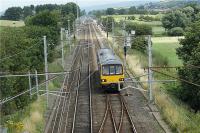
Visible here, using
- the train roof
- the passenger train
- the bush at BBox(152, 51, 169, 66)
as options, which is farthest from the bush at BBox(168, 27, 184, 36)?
the passenger train

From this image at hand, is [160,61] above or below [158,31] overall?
below

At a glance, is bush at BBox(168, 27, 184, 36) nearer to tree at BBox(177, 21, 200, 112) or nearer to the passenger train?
tree at BBox(177, 21, 200, 112)

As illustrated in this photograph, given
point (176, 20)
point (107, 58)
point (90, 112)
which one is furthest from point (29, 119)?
point (176, 20)

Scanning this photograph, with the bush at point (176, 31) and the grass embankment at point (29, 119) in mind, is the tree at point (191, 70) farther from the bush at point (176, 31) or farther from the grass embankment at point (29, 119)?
the bush at point (176, 31)

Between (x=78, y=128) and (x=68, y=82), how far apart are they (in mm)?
15786

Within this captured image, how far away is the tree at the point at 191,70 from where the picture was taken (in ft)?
99.8

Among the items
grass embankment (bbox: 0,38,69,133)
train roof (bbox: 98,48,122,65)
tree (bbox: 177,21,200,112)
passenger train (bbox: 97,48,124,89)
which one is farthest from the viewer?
train roof (bbox: 98,48,122,65)

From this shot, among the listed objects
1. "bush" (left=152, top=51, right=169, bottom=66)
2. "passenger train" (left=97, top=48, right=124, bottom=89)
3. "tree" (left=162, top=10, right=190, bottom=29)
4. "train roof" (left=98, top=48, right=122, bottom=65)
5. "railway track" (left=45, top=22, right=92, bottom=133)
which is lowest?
"railway track" (left=45, top=22, right=92, bottom=133)

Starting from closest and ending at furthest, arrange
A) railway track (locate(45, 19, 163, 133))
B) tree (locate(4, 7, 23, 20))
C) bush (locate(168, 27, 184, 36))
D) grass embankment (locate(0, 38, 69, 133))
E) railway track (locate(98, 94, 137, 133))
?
grass embankment (locate(0, 38, 69, 133)), railway track (locate(98, 94, 137, 133)), railway track (locate(45, 19, 163, 133)), bush (locate(168, 27, 184, 36)), tree (locate(4, 7, 23, 20))

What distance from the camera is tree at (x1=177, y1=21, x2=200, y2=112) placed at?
99.8ft

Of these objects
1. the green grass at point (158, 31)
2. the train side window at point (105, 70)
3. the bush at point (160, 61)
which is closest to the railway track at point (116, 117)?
the train side window at point (105, 70)

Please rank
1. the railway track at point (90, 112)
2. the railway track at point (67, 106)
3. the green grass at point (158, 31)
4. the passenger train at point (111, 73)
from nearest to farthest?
the railway track at point (90, 112) → the railway track at point (67, 106) → the passenger train at point (111, 73) → the green grass at point (158, 31)

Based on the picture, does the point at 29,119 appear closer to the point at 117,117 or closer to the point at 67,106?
the point at 117,117

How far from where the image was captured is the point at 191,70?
101 ft
